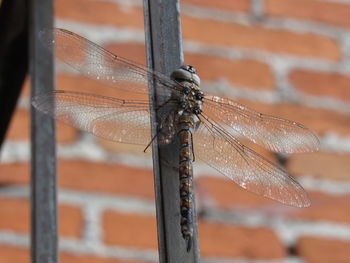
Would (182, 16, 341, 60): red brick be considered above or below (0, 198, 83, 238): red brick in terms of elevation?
above

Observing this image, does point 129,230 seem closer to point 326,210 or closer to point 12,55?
point 326,210

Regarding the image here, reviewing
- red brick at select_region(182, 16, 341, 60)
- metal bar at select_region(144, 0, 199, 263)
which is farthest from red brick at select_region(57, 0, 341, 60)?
metal bar at select_region(144, 0, 199, 263)

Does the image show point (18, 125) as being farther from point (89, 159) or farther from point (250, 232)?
point (250, 232)

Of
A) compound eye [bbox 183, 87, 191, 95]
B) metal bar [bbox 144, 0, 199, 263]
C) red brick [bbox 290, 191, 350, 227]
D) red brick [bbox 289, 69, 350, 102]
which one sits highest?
red brick [bbox 289, 69, 350, 102]

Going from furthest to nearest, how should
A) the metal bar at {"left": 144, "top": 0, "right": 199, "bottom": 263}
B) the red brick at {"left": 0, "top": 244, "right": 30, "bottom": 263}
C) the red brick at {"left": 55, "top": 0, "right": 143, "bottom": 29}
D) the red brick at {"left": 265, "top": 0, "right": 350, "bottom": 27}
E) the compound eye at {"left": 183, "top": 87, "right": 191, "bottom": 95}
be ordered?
the red brick at {"left": 265, "top": 0, "right": 350, "bottom": 27} < the red brick at {"left": 55, "top": 0, "right": 143, "bottom": 29} < the red brick at {"left": 0, "top": 244, "right": 30, "bottom": 263} < the compound eye at {"left": 183, "top": 87, "right": 191, "bottom": 95} < the metal bar at {"left": 144, "top": 0, "right": 199, "bottom": 263}

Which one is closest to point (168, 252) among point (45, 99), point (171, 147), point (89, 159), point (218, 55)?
point (171, 147)

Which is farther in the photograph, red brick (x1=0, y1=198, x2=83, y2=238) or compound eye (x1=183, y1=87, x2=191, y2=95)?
red brick (x1=0, y1=198, x2=83, y2=238)

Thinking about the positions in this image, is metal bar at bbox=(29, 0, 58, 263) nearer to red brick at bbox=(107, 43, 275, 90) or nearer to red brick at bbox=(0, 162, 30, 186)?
red brick at bbox=(0, 162, 30, 186)

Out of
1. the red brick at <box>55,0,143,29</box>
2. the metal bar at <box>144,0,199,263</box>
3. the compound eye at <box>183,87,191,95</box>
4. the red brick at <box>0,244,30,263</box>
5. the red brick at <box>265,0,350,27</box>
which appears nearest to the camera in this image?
the metal bar at <box>144,0,199,263</box>
